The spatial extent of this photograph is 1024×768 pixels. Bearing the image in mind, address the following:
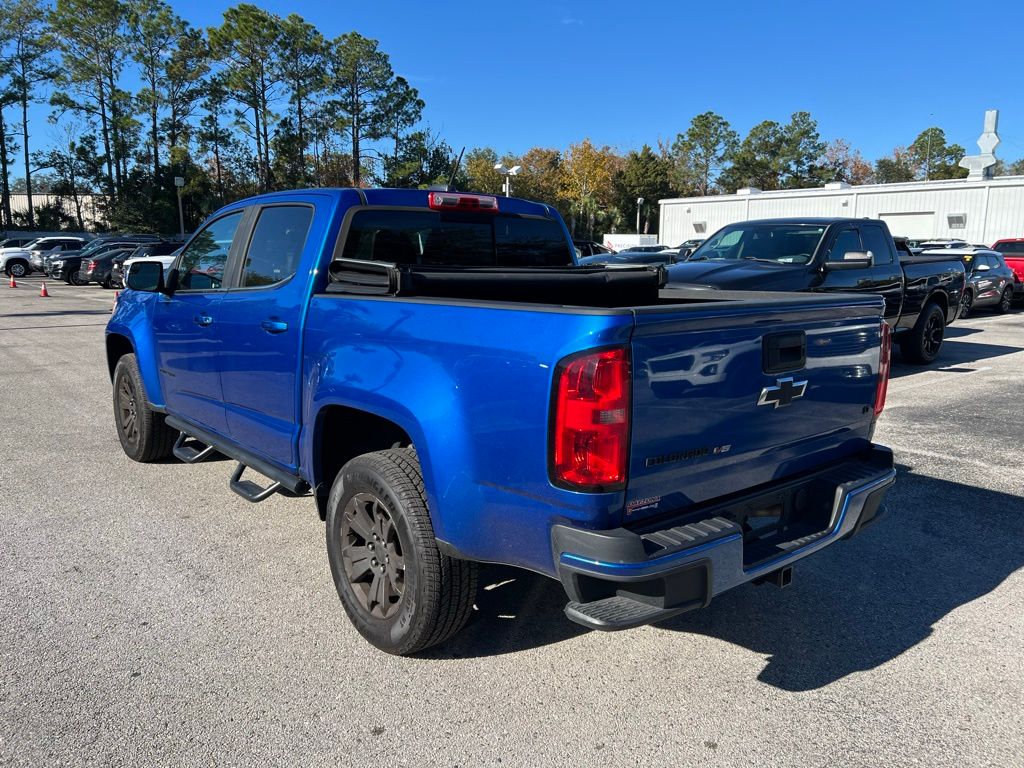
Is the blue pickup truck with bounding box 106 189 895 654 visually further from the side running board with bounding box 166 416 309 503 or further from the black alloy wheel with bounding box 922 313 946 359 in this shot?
the black alloy wheel with bounding box 922 313 946 359

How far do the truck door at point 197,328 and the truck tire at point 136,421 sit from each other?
50 centimetres

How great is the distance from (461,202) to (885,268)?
765cm

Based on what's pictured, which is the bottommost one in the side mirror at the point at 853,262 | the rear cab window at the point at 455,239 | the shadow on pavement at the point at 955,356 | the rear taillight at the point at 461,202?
the shadow on pavement at the point at 955,356

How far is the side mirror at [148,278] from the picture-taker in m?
5.03

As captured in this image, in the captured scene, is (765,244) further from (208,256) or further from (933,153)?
(933,153)

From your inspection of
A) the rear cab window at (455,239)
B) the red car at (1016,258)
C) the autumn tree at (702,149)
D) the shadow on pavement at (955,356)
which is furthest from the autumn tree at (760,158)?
the rear cab window at (455,239)

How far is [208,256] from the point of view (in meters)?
4.82

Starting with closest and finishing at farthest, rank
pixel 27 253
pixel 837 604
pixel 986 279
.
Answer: pixel 837 604, pixel 986 279, pixel 27 253

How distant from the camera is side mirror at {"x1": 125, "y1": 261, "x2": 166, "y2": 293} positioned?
503 centimetres

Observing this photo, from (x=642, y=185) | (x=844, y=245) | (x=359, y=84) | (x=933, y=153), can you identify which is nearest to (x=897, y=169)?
(x=933, y=153)

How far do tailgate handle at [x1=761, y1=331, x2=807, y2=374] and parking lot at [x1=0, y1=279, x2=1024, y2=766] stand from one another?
1251mm

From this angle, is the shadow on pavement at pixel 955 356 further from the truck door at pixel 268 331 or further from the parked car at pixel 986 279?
the truck door at pixel 268 331

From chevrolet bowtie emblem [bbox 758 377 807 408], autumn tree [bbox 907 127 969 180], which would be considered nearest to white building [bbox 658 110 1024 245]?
chevrolet bowtie emblem [bbox 758 377 807 408]

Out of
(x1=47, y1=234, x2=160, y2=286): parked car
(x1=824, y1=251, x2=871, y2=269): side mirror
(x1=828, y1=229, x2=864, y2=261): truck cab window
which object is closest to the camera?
(x1=824, y1=251, x2=871, y2=269): side mirror
